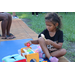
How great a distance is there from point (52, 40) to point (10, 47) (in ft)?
3.55

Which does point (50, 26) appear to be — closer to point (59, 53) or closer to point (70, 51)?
point (59, 53)

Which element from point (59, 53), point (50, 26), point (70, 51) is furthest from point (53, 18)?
point (70, 51)

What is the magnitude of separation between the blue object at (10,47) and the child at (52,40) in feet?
2.00

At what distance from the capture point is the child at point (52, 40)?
2.23 m

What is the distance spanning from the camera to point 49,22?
222 centimetres


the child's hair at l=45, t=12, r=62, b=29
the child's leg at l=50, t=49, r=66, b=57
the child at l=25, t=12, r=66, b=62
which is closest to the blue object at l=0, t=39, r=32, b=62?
the child at l=25, t=12, r=66, b=62

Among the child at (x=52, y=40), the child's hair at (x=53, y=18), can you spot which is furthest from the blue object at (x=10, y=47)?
the child's hair at (x=53, y=18)

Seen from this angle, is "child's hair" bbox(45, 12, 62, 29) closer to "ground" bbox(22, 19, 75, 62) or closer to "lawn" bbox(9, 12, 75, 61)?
"lawn" bbox(9, 12, 75, 61)

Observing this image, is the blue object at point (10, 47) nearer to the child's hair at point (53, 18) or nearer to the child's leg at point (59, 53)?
the child's leg at point (59, 53)

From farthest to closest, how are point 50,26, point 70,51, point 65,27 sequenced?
point 65,27 < point 70,51 < point 50,26

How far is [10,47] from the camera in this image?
116 inches

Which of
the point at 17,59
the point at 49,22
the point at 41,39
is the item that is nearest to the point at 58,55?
the point at 41,39

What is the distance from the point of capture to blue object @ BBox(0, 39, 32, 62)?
262 cm

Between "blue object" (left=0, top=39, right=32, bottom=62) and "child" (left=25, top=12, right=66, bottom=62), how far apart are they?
0.61m
